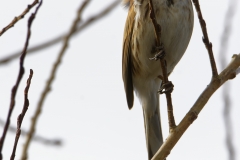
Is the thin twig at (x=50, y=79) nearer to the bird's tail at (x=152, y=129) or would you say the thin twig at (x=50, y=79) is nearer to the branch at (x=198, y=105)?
the branch at (x=198, y=105)

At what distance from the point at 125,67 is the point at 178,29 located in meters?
0.96

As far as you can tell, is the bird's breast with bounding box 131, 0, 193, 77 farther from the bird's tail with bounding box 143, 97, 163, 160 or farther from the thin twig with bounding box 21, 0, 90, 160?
the thin twig with bounding box 21, 0, 90, 160

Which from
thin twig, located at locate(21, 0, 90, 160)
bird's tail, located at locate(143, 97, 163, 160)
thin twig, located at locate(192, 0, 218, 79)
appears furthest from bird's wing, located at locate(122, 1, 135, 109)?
thin twig, located at locate(21, 0, 90, 160)

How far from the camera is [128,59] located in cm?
519

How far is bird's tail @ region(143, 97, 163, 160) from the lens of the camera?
15.5 feet

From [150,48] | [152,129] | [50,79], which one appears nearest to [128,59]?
[150,48]

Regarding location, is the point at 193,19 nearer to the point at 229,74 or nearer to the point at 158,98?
the point at 158,98

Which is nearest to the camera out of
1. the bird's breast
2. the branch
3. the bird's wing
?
the branch

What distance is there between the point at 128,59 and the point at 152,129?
0.83 m

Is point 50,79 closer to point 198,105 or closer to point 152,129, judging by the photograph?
point 198,105

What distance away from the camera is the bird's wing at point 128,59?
4.86 meters

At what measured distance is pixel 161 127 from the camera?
5121mm

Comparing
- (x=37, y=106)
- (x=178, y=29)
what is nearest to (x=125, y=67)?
(x=178, y=29)

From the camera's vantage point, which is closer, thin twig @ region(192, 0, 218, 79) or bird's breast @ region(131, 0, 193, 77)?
thin twig @ region(192, 0, 218, 79)
